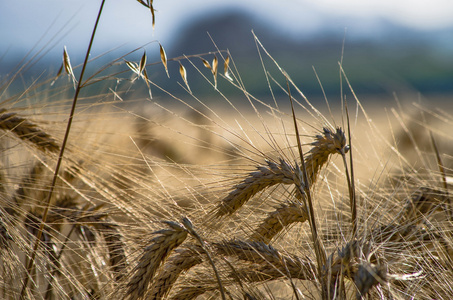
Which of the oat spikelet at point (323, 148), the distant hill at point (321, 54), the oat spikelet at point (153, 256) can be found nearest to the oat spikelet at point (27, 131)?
the oat spikelet at point (153, 256)

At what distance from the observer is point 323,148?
1.10 meters

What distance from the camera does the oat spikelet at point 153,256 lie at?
3.01 ft

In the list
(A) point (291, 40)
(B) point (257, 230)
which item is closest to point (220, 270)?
(B) point (257, 230)

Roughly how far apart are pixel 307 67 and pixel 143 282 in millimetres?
45601

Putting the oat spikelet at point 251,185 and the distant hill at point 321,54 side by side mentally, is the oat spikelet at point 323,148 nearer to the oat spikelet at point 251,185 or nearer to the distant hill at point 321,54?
the oat spikelet at point 251,185

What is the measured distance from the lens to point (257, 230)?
45.6 inches

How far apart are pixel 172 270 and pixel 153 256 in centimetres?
8

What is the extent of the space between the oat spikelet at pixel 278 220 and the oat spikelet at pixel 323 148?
9 cm

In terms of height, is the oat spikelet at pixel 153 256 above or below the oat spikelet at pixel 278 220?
above

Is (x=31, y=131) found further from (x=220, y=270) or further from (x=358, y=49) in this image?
(x=358, y=49)

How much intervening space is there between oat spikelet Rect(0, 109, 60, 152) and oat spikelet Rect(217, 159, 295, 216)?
0.54 m

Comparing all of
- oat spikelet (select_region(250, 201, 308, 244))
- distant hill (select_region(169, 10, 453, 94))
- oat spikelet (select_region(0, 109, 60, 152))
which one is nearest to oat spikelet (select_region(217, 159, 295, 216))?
oat spikelet (select_region(250, 201, 308, 244))

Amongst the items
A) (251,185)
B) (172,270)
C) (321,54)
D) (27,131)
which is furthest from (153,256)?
(321,54)

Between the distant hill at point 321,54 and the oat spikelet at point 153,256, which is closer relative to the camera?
the oat spikelet at point 153,256
